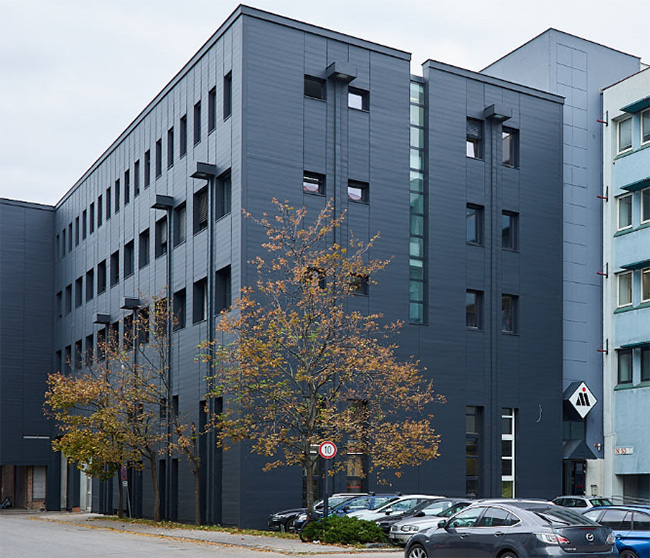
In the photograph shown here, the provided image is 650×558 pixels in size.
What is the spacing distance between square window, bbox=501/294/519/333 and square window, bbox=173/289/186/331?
13189 millimetres

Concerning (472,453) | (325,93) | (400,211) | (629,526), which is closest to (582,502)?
(472,453)

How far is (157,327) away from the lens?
4175 cm

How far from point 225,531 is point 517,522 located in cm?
1767

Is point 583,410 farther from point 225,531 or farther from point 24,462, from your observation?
point 24,462

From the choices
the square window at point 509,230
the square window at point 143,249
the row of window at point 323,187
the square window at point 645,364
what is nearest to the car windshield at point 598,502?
the square window at point 645,364

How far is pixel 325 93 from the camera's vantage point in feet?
124

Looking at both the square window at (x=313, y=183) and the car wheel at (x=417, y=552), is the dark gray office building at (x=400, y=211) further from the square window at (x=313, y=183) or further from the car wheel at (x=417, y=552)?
the car wheel at (x=417, y=552)

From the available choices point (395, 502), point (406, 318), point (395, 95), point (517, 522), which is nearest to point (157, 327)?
point (406, 318)

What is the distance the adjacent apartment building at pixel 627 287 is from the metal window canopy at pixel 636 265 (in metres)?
0.03

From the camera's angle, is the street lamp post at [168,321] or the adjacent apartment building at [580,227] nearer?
the street lamp post at [168,321]

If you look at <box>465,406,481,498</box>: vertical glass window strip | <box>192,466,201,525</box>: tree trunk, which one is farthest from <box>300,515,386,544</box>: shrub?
<box>465,406,481,498</box>: vertical glass window strip

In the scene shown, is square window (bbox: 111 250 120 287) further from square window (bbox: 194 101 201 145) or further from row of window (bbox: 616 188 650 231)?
row of window (bbox: 616 188 650 231)

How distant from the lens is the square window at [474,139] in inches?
1631

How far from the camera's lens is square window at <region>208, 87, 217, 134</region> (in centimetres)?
3931
